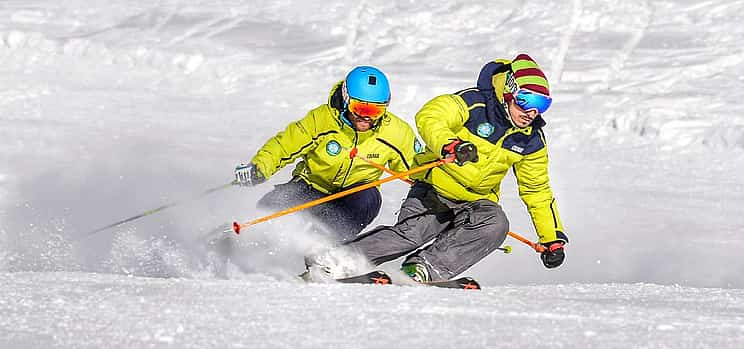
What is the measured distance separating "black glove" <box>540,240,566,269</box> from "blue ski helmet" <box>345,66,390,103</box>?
1.29 meters

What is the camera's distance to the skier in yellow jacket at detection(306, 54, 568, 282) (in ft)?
19.2

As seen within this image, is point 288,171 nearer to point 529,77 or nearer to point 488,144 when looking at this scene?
point 488,144

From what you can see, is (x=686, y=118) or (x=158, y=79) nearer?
(x=686, y=118)

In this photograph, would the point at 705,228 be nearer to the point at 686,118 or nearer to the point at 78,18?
the point at 686,118

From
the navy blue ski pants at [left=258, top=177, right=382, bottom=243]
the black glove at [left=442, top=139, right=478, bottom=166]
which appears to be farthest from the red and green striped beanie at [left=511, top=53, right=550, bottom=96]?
the navy blue ski pants at [left=258, top=177, right=382, bottom=243]

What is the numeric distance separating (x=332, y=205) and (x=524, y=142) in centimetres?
145

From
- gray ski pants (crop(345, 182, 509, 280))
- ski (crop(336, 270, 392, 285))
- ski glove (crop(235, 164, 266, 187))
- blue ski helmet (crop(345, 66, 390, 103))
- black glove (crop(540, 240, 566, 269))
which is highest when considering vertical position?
blue ski helmet (crop(345, 66, 390, 103))

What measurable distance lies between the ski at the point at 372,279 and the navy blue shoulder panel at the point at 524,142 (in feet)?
3.27

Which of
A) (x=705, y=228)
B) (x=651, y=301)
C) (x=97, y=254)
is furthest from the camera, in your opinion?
(x=705, y=228)

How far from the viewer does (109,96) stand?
14.8 meters

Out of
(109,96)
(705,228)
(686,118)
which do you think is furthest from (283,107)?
(705,228)

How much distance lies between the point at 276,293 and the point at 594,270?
4.04 meters

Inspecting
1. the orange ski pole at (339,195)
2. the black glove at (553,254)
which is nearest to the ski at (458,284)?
the black glove at (553,254)

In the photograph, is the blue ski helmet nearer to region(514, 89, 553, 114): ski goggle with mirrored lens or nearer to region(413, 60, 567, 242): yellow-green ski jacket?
region(413, 60, 567, 242): yellow-green ski jacket
